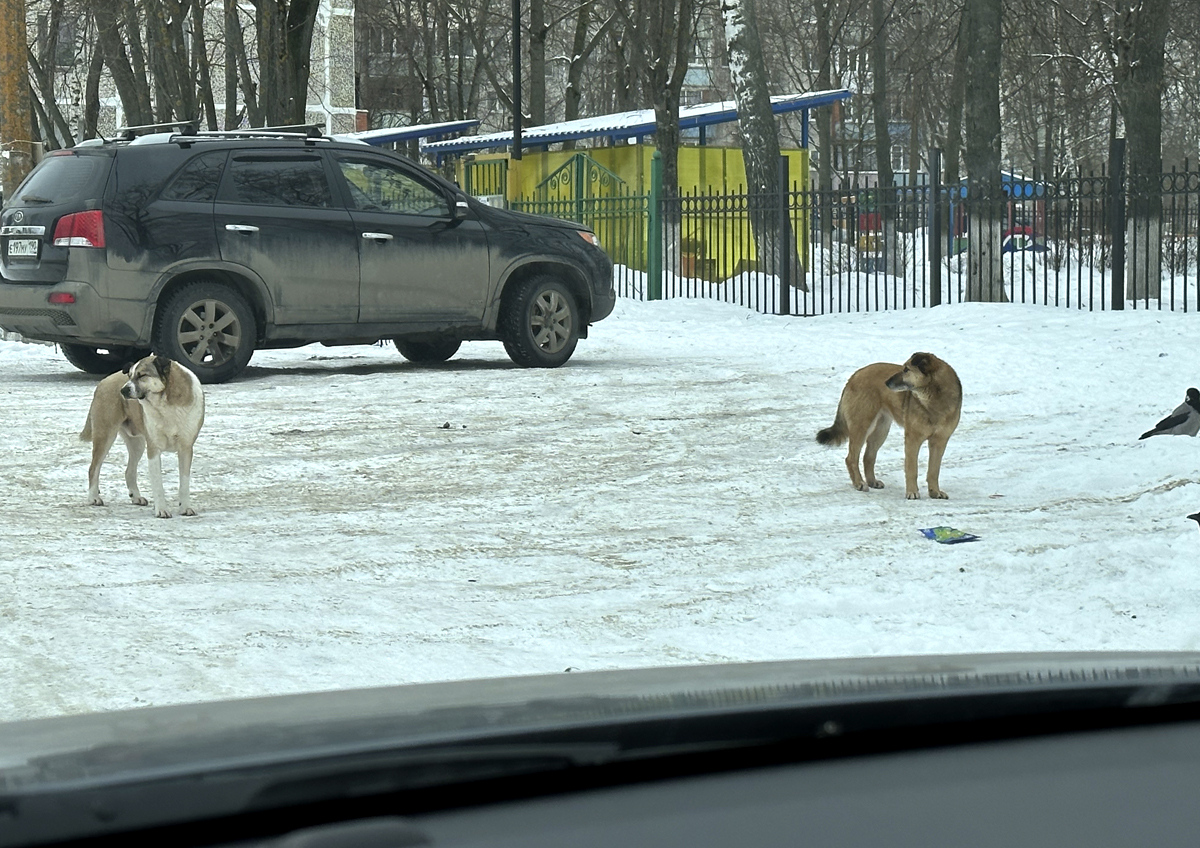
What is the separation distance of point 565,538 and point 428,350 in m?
8.07

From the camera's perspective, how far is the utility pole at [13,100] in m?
15.8

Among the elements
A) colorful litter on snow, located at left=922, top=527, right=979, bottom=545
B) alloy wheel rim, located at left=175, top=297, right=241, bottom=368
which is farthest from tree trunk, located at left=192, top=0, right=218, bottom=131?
colorful litter on snow, located at left=922, top=527, right=979, bottom=545

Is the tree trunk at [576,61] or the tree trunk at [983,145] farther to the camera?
the tree trunk at [576,61]

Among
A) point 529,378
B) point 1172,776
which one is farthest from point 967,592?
point 529,378

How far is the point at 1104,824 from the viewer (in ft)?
3.94

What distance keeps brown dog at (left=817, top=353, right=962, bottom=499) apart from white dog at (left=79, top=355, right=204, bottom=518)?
306 cm

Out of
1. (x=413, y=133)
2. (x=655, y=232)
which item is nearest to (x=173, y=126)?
(x=655, y=232)

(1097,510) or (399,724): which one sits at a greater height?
(399,724)

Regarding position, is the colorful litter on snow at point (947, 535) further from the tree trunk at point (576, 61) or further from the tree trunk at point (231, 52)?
the tree trunk at point (576, 61)

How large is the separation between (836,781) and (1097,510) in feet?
19.2

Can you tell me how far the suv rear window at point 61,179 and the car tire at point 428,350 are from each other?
3615mm

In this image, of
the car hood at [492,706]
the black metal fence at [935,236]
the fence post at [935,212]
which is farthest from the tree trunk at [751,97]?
the car hood at [492,706]

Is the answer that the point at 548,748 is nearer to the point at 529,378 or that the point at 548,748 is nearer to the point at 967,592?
the point at 967,592

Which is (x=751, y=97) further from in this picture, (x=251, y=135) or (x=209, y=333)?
(x=209, y=333)
